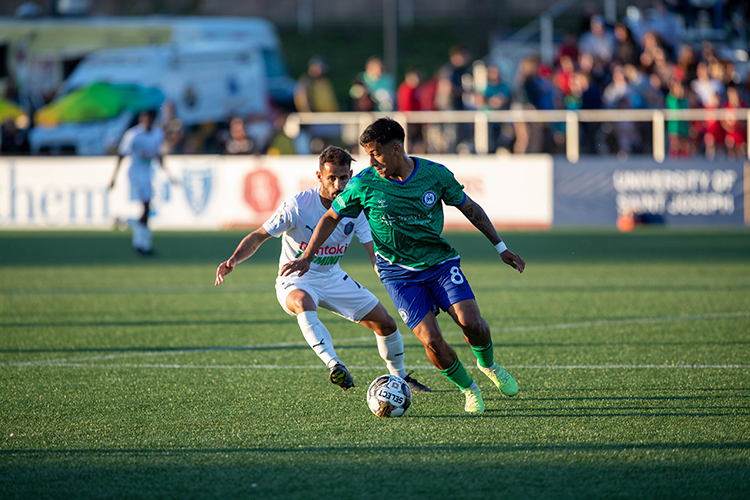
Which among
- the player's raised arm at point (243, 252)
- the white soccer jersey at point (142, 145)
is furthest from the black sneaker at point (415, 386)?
the white soccer jersey at point (142, 145)

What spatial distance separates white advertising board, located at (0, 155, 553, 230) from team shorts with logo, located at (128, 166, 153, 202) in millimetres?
2817

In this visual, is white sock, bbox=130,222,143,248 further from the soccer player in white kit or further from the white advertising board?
the soccer player in white kit

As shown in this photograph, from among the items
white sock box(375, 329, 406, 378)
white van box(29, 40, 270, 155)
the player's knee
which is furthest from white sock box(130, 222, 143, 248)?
the player's knee

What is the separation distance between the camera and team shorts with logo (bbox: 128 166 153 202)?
622 inches

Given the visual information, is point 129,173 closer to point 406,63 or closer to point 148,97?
point 148,97

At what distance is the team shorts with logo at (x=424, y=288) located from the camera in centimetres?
557

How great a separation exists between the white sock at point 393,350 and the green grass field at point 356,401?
301 mm

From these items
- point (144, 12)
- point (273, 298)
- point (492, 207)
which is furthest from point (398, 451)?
point (144, 12)

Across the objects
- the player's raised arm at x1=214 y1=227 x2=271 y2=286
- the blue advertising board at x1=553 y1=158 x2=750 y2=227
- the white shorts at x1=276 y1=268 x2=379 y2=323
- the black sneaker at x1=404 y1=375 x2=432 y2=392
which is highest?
the player's raised arm at x1=214 y1=227 x2=271 y2=286

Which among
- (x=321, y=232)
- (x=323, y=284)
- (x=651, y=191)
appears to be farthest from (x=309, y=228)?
(x=651, y=191)

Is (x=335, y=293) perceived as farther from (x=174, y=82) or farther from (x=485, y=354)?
(x=174, y=82)

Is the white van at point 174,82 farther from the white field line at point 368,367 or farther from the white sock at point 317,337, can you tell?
the white sock at point 317,337

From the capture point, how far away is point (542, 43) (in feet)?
78.5

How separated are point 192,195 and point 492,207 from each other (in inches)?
250
